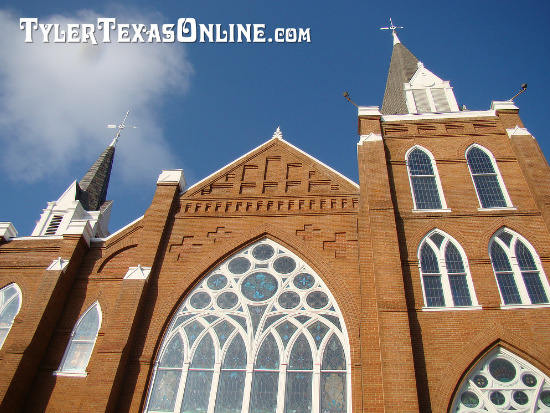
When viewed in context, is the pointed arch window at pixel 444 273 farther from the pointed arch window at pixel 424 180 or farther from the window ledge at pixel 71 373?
the window ledge at pixel 71 373

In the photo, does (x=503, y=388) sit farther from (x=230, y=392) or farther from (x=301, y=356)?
(x=230, y=392)

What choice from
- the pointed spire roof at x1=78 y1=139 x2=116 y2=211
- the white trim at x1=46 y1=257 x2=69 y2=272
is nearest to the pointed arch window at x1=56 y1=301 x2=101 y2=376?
the white trim at x1=46 y1=257 x2=69 y2=272

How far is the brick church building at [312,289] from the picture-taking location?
1000 centimetres

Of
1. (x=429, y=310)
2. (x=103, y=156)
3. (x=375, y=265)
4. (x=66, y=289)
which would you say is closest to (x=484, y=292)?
(x=429, y=310)

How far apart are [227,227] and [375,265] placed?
451 centimetres

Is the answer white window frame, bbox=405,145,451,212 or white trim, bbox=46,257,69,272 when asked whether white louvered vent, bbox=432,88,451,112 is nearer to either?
white window frame, bbox=405,145,451,212

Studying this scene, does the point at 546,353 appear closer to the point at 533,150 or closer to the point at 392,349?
the point at 392,349

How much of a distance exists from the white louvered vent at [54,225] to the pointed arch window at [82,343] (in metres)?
7.80

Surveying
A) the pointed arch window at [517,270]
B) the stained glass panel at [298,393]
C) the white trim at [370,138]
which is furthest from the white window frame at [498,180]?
the stained glass panel at [298,393]

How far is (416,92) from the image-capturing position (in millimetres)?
19016

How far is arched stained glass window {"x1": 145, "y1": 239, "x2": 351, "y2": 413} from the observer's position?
10180 millimetres

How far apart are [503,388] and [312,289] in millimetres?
4697

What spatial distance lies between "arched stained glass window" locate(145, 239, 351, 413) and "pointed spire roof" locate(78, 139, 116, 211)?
483 inches

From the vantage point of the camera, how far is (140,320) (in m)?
11.6
